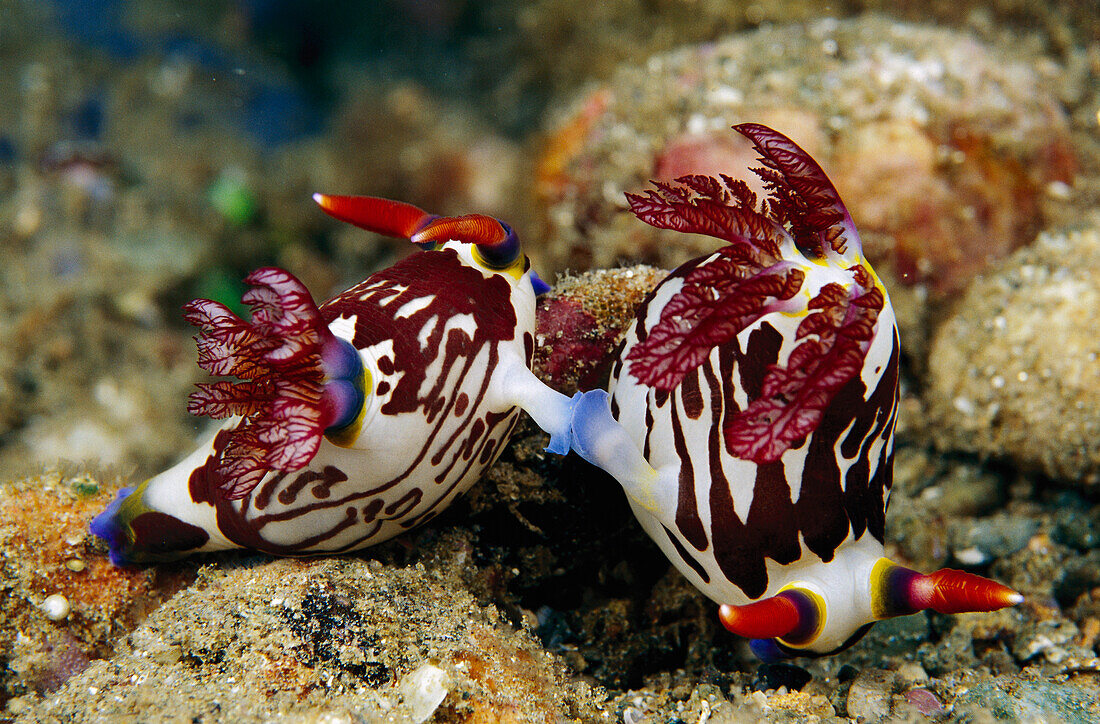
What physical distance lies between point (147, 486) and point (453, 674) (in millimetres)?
1126

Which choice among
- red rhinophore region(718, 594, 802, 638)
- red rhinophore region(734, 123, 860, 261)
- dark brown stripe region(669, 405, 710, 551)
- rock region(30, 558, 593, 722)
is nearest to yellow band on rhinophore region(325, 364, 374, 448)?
rock region(30, 558, 593, 722)

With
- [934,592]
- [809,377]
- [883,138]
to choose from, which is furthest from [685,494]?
[883,138]

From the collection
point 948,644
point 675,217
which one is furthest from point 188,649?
point 948,644

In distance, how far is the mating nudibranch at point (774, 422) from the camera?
1491 millimetres

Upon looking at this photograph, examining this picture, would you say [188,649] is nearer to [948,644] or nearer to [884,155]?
[948,644]

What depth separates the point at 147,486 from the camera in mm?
1947

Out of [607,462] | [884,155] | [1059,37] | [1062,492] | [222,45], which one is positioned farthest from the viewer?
[222,45]

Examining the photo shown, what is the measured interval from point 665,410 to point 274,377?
3.19ft

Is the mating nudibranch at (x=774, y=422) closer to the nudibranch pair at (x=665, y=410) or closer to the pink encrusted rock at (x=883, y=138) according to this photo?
the nudibranch pair at (x=665, y=410)

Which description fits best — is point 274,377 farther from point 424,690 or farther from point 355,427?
point 424,690

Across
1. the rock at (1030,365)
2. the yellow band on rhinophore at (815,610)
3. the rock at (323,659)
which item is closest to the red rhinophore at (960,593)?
the yellow band on rhinophore at (815,610)

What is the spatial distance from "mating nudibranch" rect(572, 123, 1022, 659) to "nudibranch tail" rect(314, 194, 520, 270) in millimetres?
405

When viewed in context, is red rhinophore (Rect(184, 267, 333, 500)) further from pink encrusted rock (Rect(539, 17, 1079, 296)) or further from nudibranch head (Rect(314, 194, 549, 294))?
pink encrusted rock (Rect(539, 17, 1079, 296))

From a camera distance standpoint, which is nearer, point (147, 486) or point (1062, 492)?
point (147, 486)
